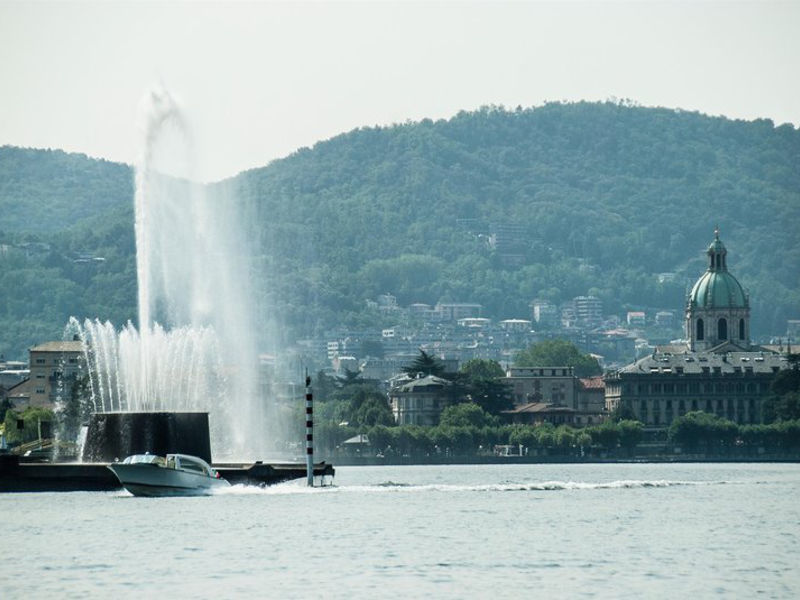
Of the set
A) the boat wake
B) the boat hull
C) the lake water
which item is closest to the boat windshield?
the boat hull

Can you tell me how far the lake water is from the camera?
60.9m

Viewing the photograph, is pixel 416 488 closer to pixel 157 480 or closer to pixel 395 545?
pixel 157 480

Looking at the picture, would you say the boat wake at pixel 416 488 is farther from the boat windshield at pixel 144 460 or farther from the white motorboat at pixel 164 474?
the boat windshield at pixel 144 460

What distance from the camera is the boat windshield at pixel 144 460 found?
92.0m

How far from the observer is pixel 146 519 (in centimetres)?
8294

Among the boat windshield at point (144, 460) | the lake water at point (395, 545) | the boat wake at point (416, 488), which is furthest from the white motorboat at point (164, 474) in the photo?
the boat wake at point (416, 488)

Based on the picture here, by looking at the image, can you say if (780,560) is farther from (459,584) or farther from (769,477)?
(769,477)

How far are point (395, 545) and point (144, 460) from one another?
2184 centimetres

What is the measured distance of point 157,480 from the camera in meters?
93.0

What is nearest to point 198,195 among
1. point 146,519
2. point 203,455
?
point 203,455

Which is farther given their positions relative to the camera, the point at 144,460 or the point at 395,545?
the point at 144,460

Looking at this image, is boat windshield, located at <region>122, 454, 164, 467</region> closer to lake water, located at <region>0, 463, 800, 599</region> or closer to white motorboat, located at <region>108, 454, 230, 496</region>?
white motorboat, located at <region>108, 454, 230, 496</region>

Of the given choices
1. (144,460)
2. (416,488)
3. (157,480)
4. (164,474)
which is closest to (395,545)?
(144,460)

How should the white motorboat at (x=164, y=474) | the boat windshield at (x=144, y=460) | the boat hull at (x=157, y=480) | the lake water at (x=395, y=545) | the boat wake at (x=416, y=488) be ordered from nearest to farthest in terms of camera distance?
the lake water at (x=395, y=545), the boat windshield at (x=144, y=460), the white motorboat at (x=164, y=474), the boat hull at (x=157, y=480), the boat wake at (x=416, y=488)
